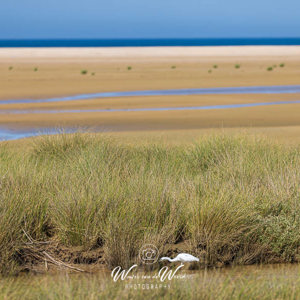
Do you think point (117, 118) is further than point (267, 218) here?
Yes

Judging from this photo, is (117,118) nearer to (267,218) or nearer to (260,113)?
(260,113)

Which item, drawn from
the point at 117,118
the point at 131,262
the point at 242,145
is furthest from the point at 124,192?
the point at 117,118

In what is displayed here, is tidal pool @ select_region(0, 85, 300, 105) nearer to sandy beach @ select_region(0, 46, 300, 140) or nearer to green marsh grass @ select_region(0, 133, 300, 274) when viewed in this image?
sandy beach @ select_region(0, 46, 300, 140)

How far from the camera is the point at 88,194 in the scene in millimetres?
6719

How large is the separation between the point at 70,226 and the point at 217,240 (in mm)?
1578

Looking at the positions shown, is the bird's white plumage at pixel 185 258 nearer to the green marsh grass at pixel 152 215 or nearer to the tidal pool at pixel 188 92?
the green marsh grass at pixel 152 215

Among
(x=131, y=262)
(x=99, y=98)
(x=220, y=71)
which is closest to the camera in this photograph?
(x=131, y=262)

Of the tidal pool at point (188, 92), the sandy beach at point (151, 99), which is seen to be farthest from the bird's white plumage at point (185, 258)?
the tidal pool at point (188, 92)
